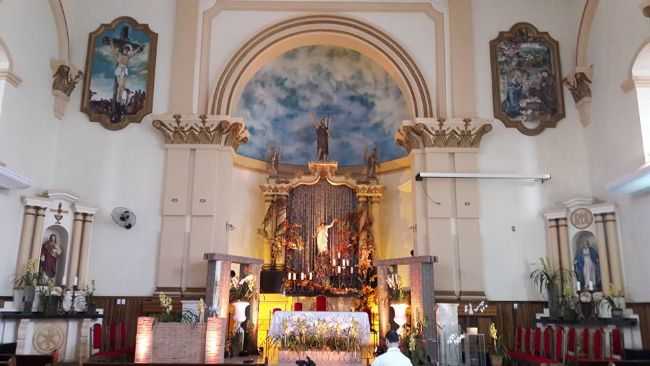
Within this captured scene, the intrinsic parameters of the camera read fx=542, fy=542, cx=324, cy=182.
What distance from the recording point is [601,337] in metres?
9.88

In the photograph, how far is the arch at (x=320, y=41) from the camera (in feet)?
43.8

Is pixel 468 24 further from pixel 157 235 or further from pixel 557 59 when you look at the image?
pixel 157 235

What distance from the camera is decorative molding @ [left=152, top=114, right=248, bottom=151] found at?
502 inches

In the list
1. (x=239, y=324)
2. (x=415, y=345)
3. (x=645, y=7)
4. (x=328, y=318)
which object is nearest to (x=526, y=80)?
(x=645, y=7)

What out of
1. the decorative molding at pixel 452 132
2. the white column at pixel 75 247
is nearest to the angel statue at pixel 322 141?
the decorative molding at pixel 452 132

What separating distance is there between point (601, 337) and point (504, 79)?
6.46m

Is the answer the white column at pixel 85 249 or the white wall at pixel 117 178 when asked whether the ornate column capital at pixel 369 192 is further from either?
the white column at pixel 85 249

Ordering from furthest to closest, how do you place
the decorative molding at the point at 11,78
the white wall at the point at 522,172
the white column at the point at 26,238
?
the white wall at the point at 522,172
the white column at the point at 26,238
the decorative molding at the point at 11,78

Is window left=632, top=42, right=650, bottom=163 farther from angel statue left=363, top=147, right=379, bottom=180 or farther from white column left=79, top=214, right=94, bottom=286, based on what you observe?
white column left=79, top=214, right=94, bottom=286

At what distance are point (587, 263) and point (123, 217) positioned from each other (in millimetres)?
10325

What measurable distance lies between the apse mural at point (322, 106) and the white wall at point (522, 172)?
424cm

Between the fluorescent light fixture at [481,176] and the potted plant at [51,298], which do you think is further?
the fluorescent light fixture at [481,176]

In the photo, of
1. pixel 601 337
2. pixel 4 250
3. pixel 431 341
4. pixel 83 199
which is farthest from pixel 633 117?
pixel 4 250

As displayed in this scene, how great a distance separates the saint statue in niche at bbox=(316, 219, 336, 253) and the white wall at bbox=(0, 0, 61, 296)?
7.30 m
